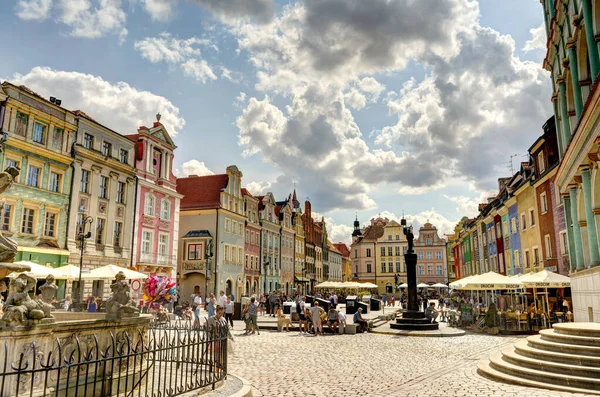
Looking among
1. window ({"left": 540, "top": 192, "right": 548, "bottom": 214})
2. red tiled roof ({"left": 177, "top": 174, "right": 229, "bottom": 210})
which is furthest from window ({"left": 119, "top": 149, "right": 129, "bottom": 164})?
window ({"left": 540, "top": 192, "right": 548, "bottom": 214})

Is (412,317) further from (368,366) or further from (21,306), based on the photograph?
(21,306)

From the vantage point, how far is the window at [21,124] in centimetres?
2582

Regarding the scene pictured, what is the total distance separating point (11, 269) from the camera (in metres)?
6.82

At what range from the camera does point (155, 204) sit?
37.9m

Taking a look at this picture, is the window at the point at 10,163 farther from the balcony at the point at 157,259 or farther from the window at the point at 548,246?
the window at the point at 548,246

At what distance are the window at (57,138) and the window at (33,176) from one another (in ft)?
6.13

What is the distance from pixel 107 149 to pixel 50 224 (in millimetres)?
7247

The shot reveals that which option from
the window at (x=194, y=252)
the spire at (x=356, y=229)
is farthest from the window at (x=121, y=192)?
the spire at (x=356, y=229)

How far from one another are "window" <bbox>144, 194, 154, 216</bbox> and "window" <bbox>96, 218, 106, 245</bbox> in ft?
15.5

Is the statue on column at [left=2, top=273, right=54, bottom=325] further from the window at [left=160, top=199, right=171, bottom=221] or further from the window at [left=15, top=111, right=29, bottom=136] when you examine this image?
the window at [left=160, top=199, right=171, bottom=221]

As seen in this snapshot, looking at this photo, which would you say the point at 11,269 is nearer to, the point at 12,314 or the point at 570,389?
the point at 12,314

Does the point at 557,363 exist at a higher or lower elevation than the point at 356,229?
lower

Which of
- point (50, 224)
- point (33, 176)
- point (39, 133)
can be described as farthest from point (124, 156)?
point (50, 224)

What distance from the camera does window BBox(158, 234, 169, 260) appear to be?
38.2 metres
